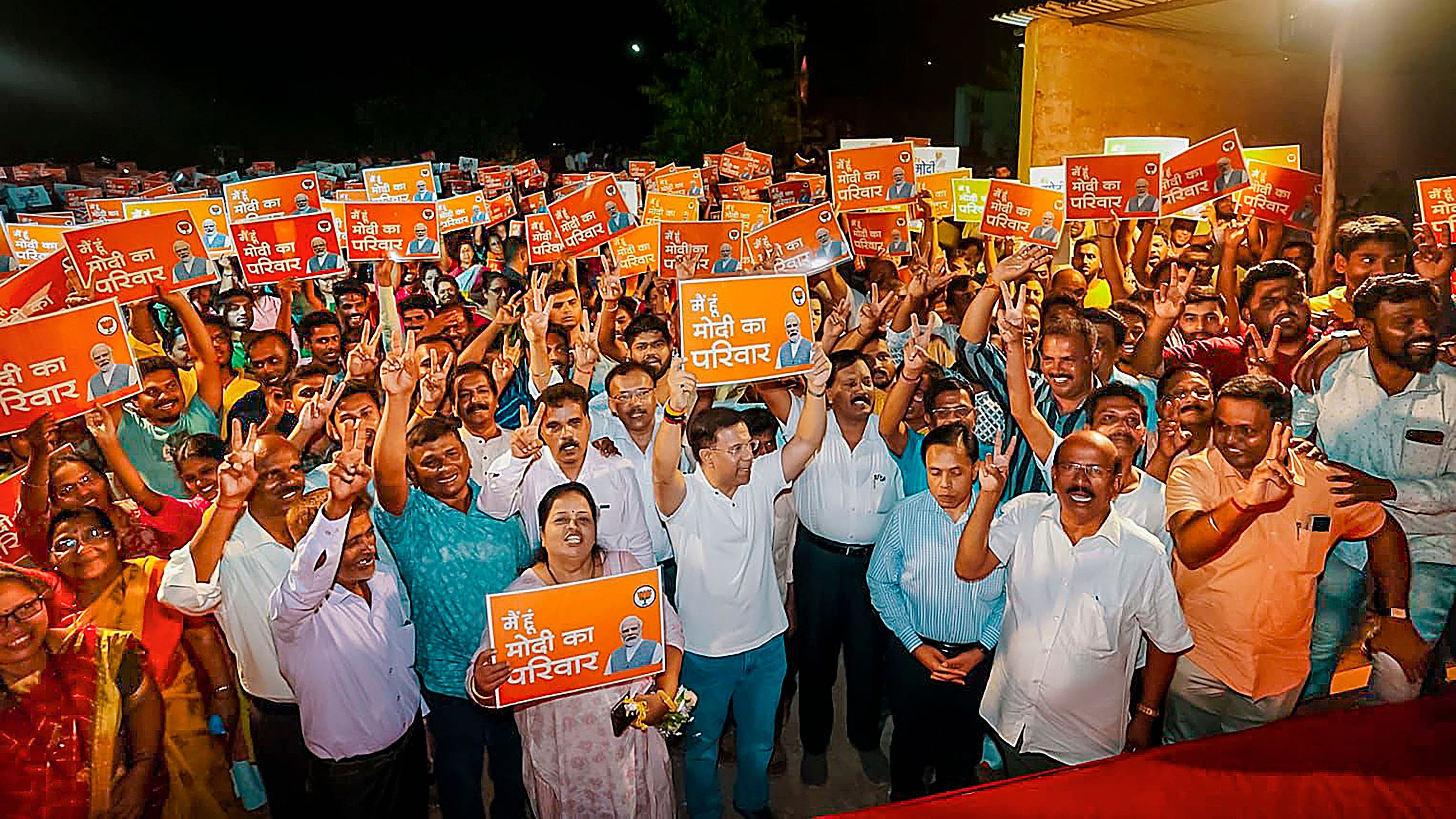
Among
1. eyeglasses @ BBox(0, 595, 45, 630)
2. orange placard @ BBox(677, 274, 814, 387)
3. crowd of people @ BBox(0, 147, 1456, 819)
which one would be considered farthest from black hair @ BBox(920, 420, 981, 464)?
eyeglasses @ BBox(0, 595, 45, 630)

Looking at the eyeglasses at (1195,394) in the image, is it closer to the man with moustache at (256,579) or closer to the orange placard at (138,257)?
the man with moustache at (256,579)

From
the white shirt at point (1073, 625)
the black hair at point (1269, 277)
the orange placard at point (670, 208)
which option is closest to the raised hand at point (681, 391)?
the white shirt at point (1073, 625)

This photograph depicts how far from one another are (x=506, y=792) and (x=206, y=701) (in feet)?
3.59

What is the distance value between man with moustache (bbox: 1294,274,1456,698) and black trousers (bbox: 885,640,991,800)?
139cm

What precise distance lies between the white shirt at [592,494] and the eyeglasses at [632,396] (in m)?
0.43

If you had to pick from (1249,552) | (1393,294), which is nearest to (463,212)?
(1249,552)

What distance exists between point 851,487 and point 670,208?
4193 millimetres

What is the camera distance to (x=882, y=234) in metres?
7.11

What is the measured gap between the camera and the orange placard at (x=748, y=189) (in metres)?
10.9

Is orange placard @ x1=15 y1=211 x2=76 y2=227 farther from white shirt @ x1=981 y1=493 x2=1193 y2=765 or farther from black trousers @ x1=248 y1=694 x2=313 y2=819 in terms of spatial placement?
white shirt @ x1=981 y1=493 x2=1193 y2=765

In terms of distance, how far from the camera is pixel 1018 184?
21.6ft

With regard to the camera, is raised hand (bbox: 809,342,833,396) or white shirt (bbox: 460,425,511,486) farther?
white shirt (bbox: 460,425,511,486)

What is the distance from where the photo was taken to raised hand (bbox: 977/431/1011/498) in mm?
3615

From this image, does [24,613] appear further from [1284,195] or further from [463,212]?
[1284,195]
